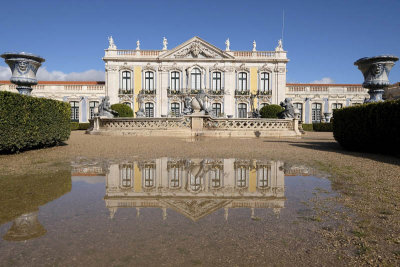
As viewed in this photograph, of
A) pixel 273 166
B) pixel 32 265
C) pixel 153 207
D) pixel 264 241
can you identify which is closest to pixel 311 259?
pixel 264 241

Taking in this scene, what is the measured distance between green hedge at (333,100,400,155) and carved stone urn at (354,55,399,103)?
2558 millimetres

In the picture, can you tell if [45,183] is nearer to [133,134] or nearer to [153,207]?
[153,207]

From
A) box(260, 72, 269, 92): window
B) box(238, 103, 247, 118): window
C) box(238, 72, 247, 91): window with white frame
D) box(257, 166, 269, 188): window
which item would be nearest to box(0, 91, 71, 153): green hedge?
box(257, 166, 269, 188): window

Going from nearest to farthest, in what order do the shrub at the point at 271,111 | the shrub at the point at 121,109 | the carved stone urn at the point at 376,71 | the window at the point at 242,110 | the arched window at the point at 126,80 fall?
the carved stone urn at the point at 376,71 < the shrub at the point at 271,111 < the shrub at the point at 121,109 < the arched window at the point at 126,80 < the window at the point at 242,110

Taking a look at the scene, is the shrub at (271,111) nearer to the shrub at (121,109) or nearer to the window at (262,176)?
the shrub at (121,109)

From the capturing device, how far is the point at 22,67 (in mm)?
10406

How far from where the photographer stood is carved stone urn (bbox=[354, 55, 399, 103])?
32.5ft

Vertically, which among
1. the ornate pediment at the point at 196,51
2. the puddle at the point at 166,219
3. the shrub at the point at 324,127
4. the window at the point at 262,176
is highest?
the ornate pediment at the point at 196,51

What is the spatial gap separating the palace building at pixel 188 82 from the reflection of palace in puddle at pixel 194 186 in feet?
86.7

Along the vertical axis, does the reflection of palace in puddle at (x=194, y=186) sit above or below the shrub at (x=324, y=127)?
below

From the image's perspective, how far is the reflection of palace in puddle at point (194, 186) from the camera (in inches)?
114

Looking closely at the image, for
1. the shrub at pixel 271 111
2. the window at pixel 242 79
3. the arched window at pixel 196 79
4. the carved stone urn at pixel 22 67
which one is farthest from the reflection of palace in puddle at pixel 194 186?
the window at pixel 242 79

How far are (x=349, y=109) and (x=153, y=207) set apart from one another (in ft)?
26.7

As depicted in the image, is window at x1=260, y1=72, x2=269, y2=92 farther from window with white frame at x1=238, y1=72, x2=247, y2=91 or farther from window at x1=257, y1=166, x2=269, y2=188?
window at x1=257, y1=166, x2=269, y2=188
